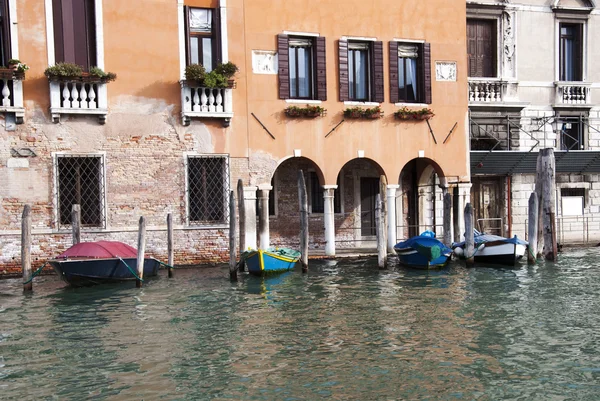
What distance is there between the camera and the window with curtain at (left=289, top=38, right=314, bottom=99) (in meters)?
14.8

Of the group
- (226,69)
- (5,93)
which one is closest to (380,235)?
(226,69)

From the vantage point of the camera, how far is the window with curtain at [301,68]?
1475cm

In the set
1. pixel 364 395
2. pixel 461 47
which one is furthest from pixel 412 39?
pixel 364 395

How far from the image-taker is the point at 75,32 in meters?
13.3

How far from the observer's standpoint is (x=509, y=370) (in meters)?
6.61

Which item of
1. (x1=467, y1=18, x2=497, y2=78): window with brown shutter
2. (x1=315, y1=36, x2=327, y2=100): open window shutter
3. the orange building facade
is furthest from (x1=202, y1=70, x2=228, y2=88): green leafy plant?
(x1=467, y1=18, x2=497, y2=78): window with brown shutter

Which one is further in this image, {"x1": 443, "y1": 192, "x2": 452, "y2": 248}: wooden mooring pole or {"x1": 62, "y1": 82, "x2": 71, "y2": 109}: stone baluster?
{"x1": 443, "y1": 192, "x2": 452, "y2": 248}: wooden mooring pole

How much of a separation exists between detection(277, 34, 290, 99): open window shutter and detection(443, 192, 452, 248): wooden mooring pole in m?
3.75

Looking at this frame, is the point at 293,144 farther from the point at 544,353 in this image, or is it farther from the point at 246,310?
the point at 544,353

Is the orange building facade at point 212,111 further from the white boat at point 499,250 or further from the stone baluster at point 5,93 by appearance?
the white boat at point 499,250

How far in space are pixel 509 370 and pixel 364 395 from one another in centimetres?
149

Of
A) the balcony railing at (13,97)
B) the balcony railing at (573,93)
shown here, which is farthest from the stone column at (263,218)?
the balcony railing at (573,93)

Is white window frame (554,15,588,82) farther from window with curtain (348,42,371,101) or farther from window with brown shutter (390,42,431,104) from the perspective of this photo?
window with curtain (348,42,371,101)

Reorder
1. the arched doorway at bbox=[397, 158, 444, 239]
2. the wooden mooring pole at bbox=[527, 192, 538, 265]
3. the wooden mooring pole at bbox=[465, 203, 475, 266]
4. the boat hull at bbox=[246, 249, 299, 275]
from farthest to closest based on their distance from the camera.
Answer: the arched doorway at bbox=[397, 158, 444, 239] → the wooden mooring pole at bbox=[527, 192, 538, 265] → the wooden mooring pole at bbox=[465, 203, 475, 266] → the boat hull at bbox=[246, 249, 299, 275]
